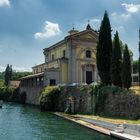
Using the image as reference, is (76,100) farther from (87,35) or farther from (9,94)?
(9,94)

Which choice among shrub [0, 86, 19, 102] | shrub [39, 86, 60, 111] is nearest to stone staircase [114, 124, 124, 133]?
shrub [39, 86, 60, 111]

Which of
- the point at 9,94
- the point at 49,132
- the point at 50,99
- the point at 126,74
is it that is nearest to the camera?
the point at 49,132

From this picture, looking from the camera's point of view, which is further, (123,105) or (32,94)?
(32,94)

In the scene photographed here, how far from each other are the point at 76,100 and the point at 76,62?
1568cm

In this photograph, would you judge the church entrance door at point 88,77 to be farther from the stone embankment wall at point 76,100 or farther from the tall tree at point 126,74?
the tall tree at point 126,74

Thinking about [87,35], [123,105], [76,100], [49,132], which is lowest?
[49,132]

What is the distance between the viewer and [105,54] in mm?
39594

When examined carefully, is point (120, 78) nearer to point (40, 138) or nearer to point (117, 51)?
point (117, 51)

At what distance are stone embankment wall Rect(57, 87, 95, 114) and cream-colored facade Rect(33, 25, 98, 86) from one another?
936 cm

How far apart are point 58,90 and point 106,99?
15.9 m

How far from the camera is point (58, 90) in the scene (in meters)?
50.4

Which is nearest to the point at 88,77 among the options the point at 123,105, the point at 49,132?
the point at 123,105

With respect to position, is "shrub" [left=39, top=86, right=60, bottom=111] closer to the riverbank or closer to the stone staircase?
the riverbank

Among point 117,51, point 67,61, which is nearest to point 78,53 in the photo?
point 67,61
